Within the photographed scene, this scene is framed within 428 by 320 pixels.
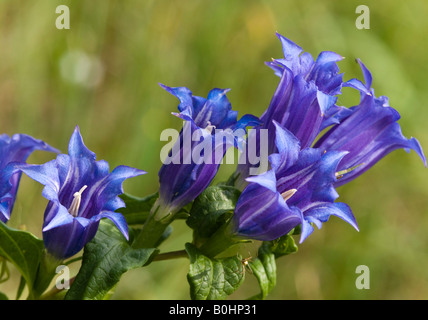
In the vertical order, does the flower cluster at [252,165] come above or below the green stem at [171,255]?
above

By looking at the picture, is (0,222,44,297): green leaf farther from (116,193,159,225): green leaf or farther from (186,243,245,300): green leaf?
(186,243,245,300): green leaf

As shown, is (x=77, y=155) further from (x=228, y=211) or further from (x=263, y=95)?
(x=263, y=95)

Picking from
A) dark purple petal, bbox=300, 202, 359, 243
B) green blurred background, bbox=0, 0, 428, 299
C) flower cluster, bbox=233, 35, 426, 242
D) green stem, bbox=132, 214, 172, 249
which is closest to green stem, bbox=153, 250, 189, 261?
green stem, bbox=132, 214, 172, 249

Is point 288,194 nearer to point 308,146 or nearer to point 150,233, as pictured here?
point 308,146

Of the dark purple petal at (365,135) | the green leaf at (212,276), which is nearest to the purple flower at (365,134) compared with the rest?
the dark purple petal at (365,135)

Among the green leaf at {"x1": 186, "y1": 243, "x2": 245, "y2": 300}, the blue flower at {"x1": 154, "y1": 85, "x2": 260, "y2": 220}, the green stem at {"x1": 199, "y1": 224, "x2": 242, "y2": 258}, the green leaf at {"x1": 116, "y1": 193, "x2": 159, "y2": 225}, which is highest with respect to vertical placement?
the blue flower at {"x1": 154, "y1": 85, "x2": 260, "y2": 220}

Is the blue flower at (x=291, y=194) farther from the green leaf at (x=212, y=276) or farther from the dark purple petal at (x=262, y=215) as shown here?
the green leaf at (x=212, y=276)

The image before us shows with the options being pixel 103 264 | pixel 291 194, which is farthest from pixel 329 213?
pixel 103 264
